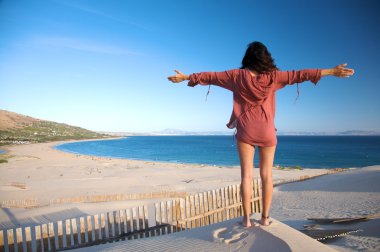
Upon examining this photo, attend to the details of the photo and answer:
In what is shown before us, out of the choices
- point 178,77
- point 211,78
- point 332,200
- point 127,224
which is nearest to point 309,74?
point 211,78

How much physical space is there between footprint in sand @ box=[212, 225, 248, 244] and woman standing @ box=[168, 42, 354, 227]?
426 millimetres

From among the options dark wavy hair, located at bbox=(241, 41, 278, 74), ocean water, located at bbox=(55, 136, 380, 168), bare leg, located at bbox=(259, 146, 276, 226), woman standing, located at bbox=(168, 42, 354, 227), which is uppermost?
dark wavy hair, located at bbox=(241, 41, 278, 74)

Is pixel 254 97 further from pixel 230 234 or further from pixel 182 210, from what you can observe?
pixel 182 210

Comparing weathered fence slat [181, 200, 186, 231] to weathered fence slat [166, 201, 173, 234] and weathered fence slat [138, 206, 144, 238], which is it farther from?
weathered fence slat [138, 206, 144, 238]

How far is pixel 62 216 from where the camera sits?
37.2 ft

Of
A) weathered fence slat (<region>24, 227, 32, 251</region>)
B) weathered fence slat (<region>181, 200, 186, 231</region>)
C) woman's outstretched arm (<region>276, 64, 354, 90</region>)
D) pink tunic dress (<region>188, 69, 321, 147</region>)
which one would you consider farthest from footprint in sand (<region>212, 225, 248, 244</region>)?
weathered fence slat (<region>24, 227, 32, 251</region>)

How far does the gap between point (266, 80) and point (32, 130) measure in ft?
459

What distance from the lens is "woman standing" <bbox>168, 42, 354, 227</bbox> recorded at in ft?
13.4

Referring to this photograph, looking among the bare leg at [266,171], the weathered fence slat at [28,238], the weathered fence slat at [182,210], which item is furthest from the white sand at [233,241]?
the weathered fence slat at [182,210]

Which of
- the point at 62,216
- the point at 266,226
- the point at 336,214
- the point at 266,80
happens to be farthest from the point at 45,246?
the point at 336,214

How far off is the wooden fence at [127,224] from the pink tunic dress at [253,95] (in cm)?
393

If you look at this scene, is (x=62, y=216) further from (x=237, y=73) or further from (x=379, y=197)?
(x=379, y=197)

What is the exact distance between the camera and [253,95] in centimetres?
417

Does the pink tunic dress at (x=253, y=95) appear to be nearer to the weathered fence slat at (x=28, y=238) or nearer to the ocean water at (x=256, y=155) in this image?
the weathered fence slat at (x=28, y=238)
